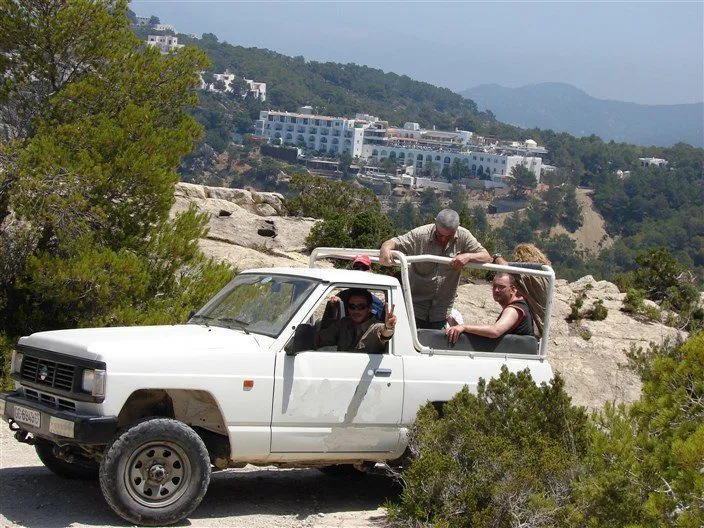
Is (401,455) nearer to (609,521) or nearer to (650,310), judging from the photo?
(609,521)

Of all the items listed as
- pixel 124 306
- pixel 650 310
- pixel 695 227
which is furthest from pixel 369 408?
pixel 695 227

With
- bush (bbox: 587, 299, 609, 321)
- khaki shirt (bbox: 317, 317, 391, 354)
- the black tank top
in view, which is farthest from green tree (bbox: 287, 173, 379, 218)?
khaki shirt (bbox: 317, 317, 391, 354)

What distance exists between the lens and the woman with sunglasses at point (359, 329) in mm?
7641

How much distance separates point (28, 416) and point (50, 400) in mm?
181

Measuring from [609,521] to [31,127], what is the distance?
35.3ft

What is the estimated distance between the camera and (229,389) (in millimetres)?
7012

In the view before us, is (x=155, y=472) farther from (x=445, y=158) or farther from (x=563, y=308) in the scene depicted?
(x=445, y=158)

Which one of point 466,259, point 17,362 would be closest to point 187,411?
point 17,362

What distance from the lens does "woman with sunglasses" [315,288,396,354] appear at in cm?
764

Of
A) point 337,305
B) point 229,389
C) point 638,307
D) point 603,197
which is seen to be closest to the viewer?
point 229,389

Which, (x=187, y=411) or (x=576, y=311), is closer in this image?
(x=187, y=411)

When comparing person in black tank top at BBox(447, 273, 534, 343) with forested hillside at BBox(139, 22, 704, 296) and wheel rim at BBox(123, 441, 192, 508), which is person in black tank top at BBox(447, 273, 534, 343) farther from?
forested hillside at BBox(139, 22, 704, 296)

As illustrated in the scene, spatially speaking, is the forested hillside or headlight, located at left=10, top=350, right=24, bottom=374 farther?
the forested hillside

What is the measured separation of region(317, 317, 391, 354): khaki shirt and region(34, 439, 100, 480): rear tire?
197 centimetres
